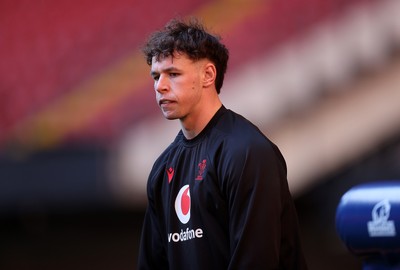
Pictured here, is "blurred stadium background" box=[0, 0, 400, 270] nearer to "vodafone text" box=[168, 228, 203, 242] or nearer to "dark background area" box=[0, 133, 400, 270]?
"dark background area" box=[0, 133, 400, 270]

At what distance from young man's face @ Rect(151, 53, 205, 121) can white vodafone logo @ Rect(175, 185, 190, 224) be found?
0.27 m

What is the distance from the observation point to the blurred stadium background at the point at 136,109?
22.4 ft

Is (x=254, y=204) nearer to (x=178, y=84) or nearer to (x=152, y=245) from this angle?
(x=178, y=84)

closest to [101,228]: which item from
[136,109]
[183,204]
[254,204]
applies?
[136,109]

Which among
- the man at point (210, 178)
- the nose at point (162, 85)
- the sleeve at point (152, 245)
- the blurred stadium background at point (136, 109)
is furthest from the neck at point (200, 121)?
the blurred stadium background at point (136, 109)

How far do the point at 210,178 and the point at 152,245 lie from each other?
0.51m

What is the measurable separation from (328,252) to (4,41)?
300 centimetres

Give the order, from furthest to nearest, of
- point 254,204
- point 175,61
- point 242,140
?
point 175,61 < point 242,140 < point 254,204

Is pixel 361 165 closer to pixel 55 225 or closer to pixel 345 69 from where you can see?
pixel 345 69

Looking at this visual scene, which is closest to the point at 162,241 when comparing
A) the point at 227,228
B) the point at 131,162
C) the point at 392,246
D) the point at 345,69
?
the point at 227,228

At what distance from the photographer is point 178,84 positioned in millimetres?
3236

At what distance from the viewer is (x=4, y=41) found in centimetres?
726

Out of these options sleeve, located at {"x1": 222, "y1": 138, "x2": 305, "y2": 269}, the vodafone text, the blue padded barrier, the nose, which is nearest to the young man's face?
the nose

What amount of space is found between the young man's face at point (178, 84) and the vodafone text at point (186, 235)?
0.41 meters
